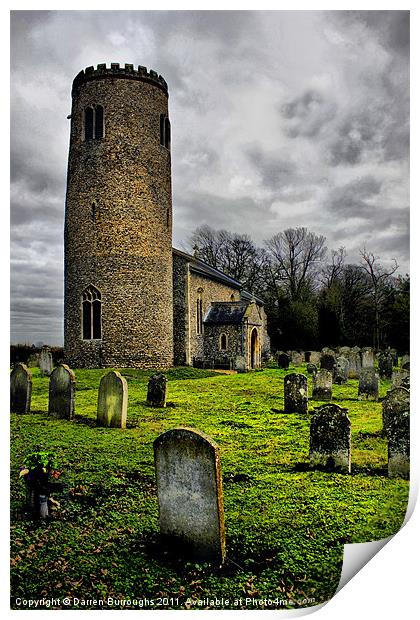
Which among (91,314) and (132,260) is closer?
(91,314)

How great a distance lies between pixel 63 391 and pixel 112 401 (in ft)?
2.27

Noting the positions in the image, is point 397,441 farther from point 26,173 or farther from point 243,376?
Result: point 26,173

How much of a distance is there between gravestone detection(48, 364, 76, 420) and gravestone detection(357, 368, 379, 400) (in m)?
4.09

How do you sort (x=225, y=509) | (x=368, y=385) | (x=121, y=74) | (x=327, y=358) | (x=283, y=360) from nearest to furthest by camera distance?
(x=225, y=509), (x=121, y=74), (x=283, y=360), (x=327, y=358), (x=368, y=385)

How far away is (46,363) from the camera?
5.43 meters

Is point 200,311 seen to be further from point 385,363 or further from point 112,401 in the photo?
point 112,401

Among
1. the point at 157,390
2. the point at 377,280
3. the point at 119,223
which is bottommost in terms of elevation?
the point at 157,390

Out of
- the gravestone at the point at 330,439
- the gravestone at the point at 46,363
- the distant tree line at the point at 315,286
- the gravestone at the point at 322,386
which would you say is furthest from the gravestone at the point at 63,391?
the gravestone at the point at 322,386

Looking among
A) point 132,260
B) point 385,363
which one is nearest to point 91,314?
point 132,260

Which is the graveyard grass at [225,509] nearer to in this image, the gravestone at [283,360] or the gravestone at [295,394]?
the gravestone at [295,394]

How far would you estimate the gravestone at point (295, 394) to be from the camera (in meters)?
5.68

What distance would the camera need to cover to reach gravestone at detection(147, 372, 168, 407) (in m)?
5.26

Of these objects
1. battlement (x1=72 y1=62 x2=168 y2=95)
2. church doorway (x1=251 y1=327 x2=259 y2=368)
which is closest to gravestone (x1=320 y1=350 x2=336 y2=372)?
church doorway (x1=251 y1=327 x2=259 y2=368)
